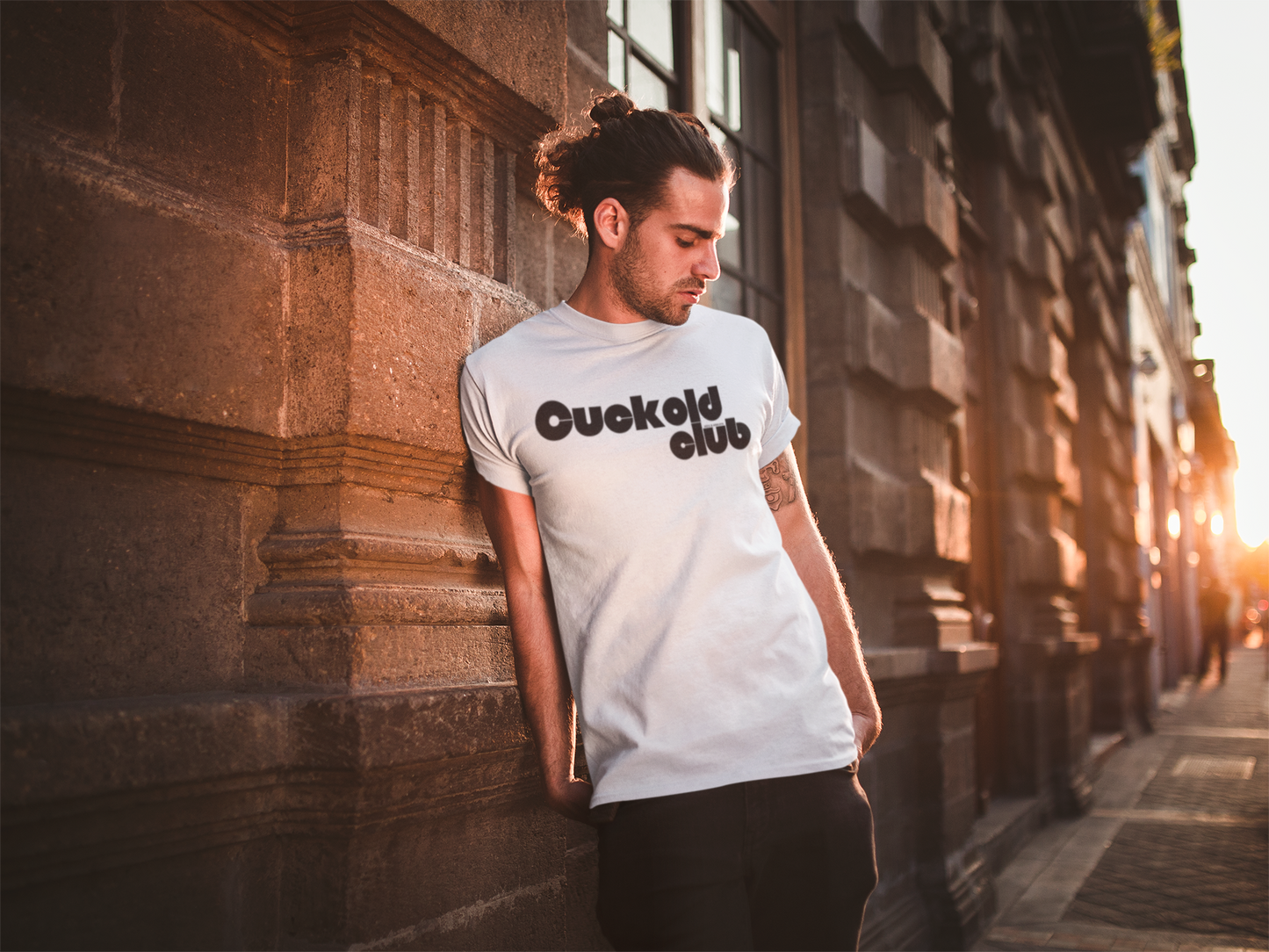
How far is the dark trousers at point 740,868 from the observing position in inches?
74.7

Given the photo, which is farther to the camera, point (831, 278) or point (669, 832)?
point (831, 278)

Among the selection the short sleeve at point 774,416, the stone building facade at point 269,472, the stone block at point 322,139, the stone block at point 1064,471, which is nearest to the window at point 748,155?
the stone building facade at point 269,472

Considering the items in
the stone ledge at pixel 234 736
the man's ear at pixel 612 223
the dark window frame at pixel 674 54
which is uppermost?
the dark window frame at pixel 674 54

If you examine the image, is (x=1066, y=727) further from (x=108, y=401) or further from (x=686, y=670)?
(x=108, y=401)

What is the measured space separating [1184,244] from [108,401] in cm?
3186

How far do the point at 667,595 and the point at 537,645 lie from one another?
0.30 metres

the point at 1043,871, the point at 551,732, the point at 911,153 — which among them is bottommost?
the point at 1043,871

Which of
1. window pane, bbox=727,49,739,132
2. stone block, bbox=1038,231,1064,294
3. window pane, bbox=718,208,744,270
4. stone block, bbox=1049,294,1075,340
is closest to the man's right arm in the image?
window pane, bbox=718,208,744,270

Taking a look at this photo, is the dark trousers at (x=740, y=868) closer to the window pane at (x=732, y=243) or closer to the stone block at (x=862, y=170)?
the window pane at (x=732, y=243)

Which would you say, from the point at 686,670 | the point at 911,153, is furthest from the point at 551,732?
the point at 911,153

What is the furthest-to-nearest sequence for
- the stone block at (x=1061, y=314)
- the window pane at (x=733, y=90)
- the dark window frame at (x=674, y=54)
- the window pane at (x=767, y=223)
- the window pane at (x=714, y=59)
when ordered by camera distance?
the stone block at (x=1061, y=314), the window pane at (x=767, y=223), the window pane at (x=733, y=90), the window pane at (x=714, y=59), the dark window frame at (x=674, y=54)

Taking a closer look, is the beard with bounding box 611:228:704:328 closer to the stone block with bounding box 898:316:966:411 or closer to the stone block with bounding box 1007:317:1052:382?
the stone block with bounding box 898:316:966:411

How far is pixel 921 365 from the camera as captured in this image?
5516mm

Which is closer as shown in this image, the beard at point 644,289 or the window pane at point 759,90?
the beard at point 644,289
